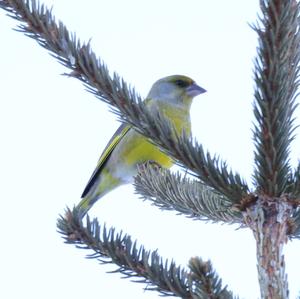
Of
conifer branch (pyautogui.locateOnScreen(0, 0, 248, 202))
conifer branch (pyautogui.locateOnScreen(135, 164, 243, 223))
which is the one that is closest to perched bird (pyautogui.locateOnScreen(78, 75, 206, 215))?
conifer branch (pyautogui.locateOnScreen(135, 164, 243, 223))

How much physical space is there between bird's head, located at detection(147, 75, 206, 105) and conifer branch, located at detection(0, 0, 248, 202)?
3.65 metres

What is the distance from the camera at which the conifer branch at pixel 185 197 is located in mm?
2322

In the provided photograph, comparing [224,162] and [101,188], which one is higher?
[101,188]

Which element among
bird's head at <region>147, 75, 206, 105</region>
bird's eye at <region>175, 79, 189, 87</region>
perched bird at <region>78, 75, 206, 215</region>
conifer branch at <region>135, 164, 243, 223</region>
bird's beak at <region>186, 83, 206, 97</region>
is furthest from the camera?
bird's eye at <region>175, 79, 189, 87</region>

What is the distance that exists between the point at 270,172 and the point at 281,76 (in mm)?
311

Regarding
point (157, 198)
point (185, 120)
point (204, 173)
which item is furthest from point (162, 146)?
point (185, 120)

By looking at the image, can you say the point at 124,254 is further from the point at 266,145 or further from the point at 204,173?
the point at 266,145

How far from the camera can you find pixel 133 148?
5.34m

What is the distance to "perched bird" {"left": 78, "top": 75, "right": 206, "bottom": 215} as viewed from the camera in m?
5.29

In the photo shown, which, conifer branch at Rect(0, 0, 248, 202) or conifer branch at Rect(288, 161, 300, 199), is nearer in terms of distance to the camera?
conifer branch at Rect(0, 0, 248, 202)

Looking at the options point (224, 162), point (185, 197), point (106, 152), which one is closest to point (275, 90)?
point (224, 162)

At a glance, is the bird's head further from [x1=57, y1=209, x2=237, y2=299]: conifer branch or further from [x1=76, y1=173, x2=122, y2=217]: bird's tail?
[x1=57, y1=209, x2=237, y2=299]: conifer branch

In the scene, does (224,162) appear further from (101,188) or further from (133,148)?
(101,188)

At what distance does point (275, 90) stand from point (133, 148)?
363 cm
